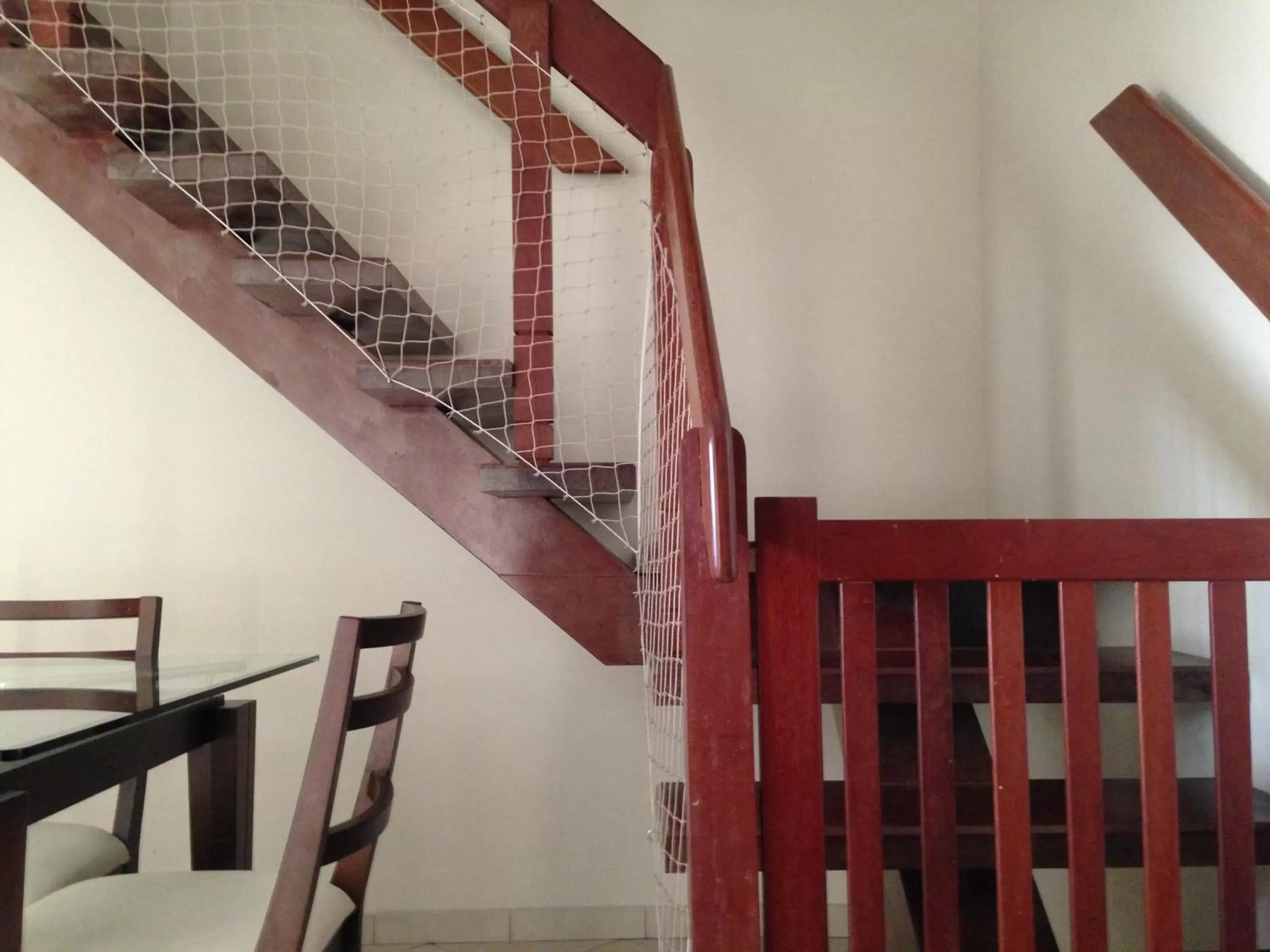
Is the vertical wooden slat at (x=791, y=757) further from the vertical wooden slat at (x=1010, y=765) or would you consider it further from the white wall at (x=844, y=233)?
the white wall at (x=844, y=233)

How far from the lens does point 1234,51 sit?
1602mm

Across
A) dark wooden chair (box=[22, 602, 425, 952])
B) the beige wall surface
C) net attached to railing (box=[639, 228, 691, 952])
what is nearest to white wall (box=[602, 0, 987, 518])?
the beige wall surface

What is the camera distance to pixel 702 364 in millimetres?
1054

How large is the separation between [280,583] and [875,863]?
1.96 meters

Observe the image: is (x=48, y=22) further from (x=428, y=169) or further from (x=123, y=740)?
(x=123, y=740)

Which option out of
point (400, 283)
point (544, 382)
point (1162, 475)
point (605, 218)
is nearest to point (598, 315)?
point (605, 218)

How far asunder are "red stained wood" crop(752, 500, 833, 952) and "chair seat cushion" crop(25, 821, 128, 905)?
117 cm

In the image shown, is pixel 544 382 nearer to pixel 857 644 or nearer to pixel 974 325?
pixel 857 644

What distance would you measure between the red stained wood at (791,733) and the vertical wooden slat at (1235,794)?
0.44 meters

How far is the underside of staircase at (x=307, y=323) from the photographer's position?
1.96 m

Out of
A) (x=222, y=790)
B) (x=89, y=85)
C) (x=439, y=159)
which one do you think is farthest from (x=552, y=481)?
(x=89, y=85)

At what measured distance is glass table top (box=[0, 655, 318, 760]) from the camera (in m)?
1.17

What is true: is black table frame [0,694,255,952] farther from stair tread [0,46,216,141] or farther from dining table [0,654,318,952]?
stair tread [0,46,216,141]

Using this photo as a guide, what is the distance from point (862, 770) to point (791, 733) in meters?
0.11
